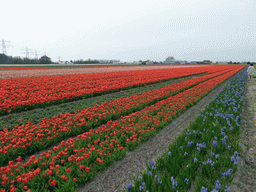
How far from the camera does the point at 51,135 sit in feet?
17.8

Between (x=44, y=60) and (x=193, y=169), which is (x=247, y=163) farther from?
(x=44, y=60)

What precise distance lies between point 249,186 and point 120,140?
354 cm

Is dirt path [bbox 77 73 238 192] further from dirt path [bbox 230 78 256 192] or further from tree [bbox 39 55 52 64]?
tree [bbox 39 55 52 64]

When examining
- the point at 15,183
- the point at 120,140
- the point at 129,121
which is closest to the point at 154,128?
the point at 129,121

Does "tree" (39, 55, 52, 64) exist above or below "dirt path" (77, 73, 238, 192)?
above

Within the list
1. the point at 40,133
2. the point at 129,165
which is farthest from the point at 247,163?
the point at 40,133

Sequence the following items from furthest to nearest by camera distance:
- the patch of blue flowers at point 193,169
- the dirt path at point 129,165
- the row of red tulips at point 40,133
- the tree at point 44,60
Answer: the tree at point 44,60 → the row of red tulips at point 40,133 → the dirt path at point 129,165 → the patch of blue flowers at point 193,169

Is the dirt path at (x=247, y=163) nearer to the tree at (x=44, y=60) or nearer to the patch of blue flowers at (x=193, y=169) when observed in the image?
the patch of blue flowers at (x=193, y=169)

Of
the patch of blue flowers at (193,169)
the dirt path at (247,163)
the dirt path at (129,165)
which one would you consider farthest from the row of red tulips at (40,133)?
the dirt path at (247,163)

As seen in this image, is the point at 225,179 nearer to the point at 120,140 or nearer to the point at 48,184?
the point at 120,140

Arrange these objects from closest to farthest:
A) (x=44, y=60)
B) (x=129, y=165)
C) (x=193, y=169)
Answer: (x=193, y=169) < (x=129, y=165) < (x=44, y=60)

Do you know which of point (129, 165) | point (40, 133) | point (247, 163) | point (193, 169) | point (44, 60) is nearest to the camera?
point (193, 169)

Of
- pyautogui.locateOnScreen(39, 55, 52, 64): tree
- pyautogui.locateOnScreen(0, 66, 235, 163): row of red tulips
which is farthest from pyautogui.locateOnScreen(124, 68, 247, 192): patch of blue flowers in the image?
pyautogui.locateOnScreen(39, 55, 52, 64): tree

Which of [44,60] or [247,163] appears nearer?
[247,163]
